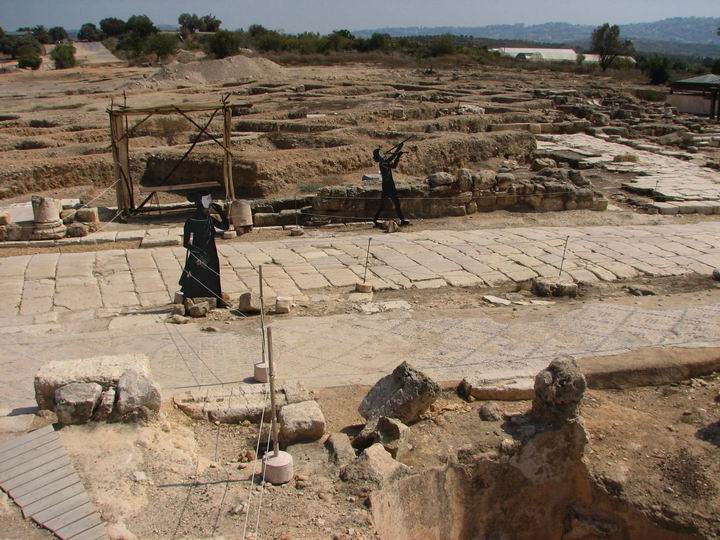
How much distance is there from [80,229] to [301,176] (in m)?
5.56

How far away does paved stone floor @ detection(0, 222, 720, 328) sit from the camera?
9.27 m

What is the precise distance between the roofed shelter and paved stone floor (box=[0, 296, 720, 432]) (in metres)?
23.1

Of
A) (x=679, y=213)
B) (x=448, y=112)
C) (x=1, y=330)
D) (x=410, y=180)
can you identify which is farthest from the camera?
(x=448, y=112)

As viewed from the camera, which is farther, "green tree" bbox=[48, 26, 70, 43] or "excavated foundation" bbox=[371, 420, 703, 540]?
"green tree" bbox=[48, 26, 70, 43]

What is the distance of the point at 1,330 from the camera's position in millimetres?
7941

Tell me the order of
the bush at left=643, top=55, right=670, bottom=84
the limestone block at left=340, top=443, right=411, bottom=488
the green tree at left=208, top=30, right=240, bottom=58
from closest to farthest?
1. the limestone block at left=340, top=443, right=411, bottom=488
2. the bush at left=643, top=55, right=670, bottom=84
3. the green tree at left=208, top=30, right=240, bottom=58

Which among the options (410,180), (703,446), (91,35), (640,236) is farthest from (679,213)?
(91,35)

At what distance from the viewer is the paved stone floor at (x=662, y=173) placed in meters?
15.2

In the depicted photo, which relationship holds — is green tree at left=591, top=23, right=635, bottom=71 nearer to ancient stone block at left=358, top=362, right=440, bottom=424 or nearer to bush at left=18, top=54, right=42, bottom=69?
bush at left=18, top=54, right=42, bottom=69

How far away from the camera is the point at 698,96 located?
104ft

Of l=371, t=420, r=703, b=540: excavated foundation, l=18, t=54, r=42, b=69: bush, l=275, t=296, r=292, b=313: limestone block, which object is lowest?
l=371, t=420, r=703, b=540: excavated foundation

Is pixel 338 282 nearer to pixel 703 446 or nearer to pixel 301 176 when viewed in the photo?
pixel 703 446

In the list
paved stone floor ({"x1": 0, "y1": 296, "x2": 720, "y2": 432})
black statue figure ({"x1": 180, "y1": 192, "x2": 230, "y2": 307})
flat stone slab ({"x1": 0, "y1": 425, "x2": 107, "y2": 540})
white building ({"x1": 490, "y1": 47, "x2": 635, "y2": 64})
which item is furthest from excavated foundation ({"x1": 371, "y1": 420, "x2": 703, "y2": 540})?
white building ({"x1": 490, "y1": 47, "x2": 635, "y2": 64})

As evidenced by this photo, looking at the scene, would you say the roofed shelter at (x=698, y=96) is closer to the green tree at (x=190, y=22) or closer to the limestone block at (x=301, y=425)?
the limestone block at (x=301, y=425)
